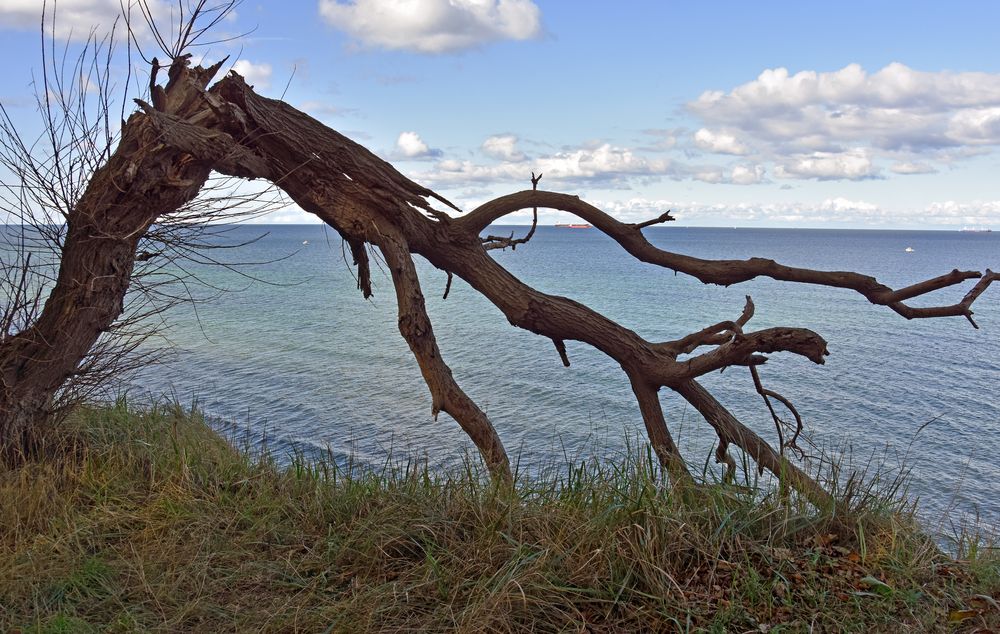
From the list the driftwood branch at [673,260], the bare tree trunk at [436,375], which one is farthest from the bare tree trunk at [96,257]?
the driftwood branch at [673,260]

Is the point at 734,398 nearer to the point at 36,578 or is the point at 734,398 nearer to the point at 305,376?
the point at 305,376

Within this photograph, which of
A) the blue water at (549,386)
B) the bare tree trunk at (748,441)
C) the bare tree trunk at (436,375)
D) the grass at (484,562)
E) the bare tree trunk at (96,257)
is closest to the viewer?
the grass at (484,562)

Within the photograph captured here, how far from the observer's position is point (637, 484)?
431 cm

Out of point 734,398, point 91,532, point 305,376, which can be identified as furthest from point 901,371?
point 91,532

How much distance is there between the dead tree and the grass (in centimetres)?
124

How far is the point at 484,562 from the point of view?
400 centimetres

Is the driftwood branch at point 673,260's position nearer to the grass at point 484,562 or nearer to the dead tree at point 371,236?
the dead tree at point 371,236

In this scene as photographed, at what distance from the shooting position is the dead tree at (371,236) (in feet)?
18.8

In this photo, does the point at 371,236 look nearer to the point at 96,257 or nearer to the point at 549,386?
the point at 96,257

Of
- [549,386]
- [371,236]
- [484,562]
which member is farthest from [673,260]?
[549,386]

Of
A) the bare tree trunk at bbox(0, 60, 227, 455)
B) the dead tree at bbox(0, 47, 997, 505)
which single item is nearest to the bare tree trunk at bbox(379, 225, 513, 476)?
the dead tree at bbox(0, 47, 997, 505)

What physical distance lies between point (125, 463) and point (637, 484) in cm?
394

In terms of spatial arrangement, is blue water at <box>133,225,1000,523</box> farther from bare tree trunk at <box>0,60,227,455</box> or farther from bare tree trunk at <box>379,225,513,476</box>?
bare tree trunk at <box>0,60,227,455</box>

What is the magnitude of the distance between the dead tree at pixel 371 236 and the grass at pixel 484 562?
1.24 meters
